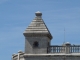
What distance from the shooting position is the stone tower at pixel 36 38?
195ft

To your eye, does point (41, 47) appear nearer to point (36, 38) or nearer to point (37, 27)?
point (36, 38)

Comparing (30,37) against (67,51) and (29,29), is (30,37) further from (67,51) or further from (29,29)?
(67,51)

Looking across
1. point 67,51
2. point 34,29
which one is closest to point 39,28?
point 34,29

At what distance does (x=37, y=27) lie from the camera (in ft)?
196

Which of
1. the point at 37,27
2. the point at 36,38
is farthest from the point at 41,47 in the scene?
the point at 37,27

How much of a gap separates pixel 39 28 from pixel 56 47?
2.99m

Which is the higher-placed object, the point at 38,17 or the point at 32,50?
the point at 38,17

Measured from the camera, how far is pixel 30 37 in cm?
5984

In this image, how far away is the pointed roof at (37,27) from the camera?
59.6 metres

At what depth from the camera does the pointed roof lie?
59.6m

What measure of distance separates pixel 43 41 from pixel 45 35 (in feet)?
2.44

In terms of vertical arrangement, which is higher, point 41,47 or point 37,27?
point 37,27

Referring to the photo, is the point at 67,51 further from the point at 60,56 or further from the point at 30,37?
the point at 30,37

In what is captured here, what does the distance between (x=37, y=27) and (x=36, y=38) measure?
4.25 ft
